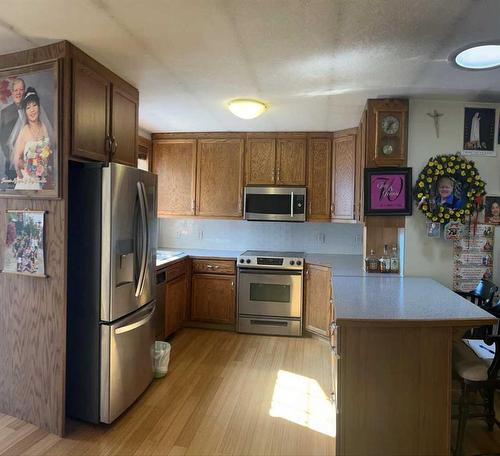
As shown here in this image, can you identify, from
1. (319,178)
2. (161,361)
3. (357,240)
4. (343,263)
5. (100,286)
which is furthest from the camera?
(357,240)

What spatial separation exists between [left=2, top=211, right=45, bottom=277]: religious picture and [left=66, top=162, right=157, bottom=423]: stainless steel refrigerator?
0.58 feet

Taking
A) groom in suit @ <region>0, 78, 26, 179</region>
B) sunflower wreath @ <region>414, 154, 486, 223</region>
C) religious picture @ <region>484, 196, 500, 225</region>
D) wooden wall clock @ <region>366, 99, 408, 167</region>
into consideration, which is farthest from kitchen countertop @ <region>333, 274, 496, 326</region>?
groom in suit @ <region>0, 78, 26, 179</region>

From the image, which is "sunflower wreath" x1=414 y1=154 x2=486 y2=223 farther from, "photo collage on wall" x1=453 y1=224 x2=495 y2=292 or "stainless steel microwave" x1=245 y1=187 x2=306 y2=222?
"stainless steel microwave" x1=245 y1=187 x2=306 y2=222

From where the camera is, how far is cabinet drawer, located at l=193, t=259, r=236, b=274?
3.87 metres

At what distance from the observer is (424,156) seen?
275cm

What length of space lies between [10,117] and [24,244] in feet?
2.43

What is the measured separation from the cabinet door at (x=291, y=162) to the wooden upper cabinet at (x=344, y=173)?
1.08 feet

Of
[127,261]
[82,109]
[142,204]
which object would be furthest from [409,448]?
[82,109]

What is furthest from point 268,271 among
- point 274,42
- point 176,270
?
point 274,42

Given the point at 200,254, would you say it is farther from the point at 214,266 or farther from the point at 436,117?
the point at 436,117

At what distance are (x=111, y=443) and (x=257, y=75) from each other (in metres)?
2.35

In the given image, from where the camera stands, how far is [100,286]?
83.7 inches

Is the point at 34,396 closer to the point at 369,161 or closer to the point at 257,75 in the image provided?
the point at 257,75

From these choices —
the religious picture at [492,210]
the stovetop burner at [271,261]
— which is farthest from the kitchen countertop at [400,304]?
the stovetop burner at [271,261]
